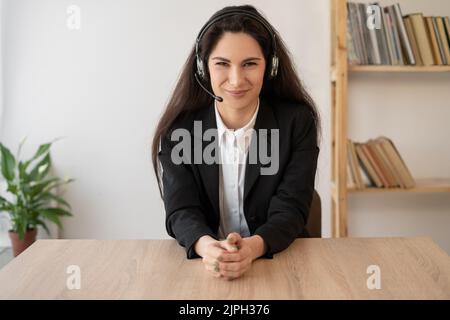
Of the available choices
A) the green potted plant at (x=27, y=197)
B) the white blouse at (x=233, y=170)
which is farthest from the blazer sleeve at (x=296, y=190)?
the green potted plant at (x=27, y=197)

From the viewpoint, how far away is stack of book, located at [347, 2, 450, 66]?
2.71 metres

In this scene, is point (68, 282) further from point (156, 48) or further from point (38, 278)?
point (156, 48)

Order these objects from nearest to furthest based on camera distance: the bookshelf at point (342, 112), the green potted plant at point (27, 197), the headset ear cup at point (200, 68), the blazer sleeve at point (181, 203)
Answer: the blazer sleeve at point (181, 203), the headset ear cup at point (200, 68), the bookshelf at point (342, 112), the green potted plant at point (27, 197)

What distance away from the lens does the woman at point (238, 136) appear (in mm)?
1532

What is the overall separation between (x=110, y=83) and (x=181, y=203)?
1670 mm

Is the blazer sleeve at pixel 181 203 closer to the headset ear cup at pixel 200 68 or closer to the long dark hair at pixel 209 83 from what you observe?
the long dark hair at pixel 209 83

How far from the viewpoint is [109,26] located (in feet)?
9.77

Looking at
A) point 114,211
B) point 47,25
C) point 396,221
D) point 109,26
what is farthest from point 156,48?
point 396,221

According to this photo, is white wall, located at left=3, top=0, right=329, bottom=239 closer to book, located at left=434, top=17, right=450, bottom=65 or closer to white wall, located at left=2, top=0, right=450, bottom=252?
white wall, located at left=2, top=0, right=450, bottom=252

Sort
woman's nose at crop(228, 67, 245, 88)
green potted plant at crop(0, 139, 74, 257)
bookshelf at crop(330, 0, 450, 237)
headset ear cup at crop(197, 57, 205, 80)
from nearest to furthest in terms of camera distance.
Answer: woman's nose at crop(228, 67, 245, 88)
headset ear cup at crop(197, 57, 205, 80)
bookshelf at crop(330, 0, 450, 237)
green potted plant at crop(0, 139, 74, 257)

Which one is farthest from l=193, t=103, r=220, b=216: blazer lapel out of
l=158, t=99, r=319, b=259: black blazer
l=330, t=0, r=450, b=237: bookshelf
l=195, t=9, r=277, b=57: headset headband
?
l=330, t=0, r=450, b=237: bookshelf

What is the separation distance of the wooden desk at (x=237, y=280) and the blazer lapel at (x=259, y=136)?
237 millimetres

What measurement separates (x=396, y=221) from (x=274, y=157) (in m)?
1.72

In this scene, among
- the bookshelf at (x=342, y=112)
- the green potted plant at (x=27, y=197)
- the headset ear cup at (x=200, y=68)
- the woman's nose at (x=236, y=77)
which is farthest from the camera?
the green potted plant at (x=27, y=197)
